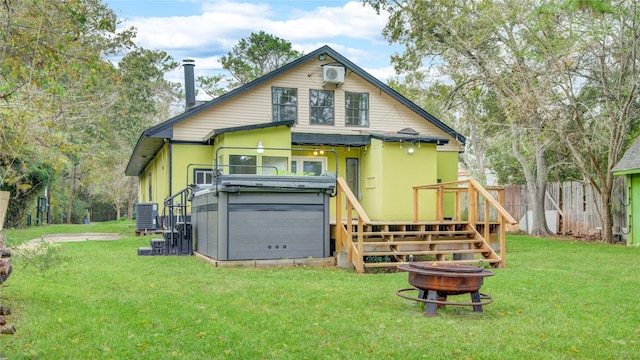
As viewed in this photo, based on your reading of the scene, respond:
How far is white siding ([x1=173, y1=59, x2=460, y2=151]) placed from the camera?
15.9 m

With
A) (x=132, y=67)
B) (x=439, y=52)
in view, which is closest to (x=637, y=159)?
(x=439, y=52)

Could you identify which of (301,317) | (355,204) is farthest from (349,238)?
(301,317)

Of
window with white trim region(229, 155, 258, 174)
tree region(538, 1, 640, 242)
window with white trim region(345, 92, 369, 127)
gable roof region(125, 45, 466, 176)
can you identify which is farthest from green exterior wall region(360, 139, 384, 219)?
tree region(538, 1, 640, 242)

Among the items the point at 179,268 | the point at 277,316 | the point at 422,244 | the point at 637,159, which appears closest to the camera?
the point at 277,316

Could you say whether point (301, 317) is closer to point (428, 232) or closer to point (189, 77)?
point (428, 232)

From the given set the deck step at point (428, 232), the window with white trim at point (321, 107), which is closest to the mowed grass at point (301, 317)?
the deck step at point (428, 232)

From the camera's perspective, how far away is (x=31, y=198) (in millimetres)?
23750

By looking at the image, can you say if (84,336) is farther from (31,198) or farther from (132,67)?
(132,67)

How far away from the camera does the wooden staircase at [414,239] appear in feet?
32.3

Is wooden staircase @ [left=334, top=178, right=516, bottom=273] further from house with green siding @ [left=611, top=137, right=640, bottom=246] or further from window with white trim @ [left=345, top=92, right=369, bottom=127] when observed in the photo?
house with green siding @ [left=611, top=137, right=640, bottom=246]

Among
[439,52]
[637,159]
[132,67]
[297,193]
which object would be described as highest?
[132,67]

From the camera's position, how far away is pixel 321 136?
16.0 metres

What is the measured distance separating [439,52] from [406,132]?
17.7ft

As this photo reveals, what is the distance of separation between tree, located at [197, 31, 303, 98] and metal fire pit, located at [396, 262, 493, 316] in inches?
1080
